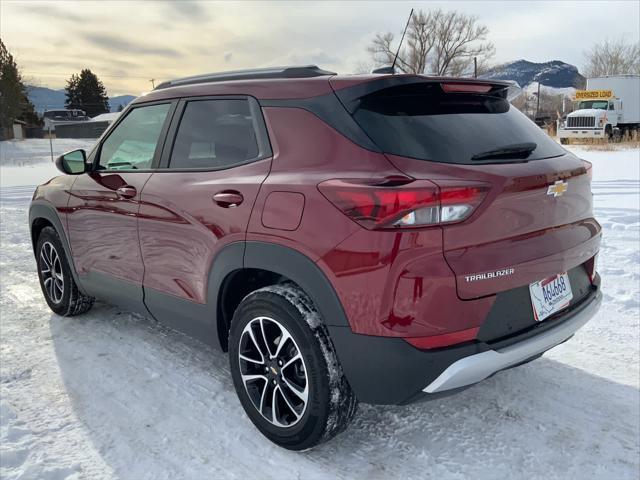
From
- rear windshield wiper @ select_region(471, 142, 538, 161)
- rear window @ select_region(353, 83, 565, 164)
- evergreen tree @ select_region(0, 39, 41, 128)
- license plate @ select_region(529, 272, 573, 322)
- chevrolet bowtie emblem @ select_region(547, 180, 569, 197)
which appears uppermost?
evergreen tree @ select_region(0, 39, 41, 128)

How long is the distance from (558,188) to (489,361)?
88 centimetres

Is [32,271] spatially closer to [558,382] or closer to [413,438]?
[413,438]

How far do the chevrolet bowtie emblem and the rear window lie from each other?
0.52 feet

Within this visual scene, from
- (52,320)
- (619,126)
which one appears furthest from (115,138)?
(619,126)

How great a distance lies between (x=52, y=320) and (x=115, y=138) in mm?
1642

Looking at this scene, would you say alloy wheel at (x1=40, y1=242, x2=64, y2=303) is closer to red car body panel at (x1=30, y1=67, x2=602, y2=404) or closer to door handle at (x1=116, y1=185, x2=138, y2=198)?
door handle at (x1=116, y1=185, x2=138, y2=198)

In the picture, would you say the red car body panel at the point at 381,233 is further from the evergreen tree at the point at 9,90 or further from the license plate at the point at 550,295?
the evergreen tree at the point at 9,90

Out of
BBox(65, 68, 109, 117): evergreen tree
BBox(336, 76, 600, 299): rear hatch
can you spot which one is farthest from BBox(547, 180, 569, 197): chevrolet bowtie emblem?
BBox(65, 68, 109, 117): evergreen tree

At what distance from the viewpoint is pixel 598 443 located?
2.62 meters

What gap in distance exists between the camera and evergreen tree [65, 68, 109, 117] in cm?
7981

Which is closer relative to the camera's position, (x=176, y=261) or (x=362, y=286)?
(x=362, y=286)

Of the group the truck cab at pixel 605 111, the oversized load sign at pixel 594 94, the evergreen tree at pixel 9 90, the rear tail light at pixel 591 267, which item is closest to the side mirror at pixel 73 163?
the rear tail light at pixel 591 267

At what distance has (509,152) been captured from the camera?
2.42 metres

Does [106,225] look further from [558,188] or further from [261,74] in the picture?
[558,188]
